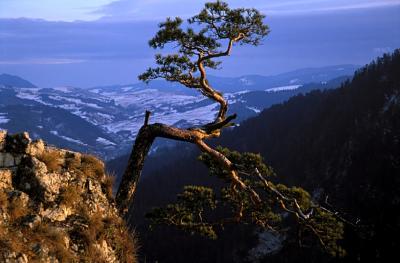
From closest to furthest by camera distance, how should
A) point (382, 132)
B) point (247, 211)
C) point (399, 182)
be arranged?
point (247, 211), point (399, 182), point (382, 132)

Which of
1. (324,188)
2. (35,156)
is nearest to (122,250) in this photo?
(35,156)

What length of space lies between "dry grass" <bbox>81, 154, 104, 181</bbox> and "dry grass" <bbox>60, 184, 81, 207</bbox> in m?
1.31

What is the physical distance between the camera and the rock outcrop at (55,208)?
1452cm

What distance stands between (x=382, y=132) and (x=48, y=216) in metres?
195

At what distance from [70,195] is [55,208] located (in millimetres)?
799

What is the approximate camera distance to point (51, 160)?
17.6m

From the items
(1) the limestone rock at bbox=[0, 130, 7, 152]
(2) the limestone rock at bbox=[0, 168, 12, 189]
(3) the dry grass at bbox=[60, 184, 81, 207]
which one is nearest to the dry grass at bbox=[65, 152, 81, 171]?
(3) the dry grass at bbox=[60, 184, 81, 207]

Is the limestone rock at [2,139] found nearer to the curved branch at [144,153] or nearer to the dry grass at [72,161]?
the dry grass at [72,161]

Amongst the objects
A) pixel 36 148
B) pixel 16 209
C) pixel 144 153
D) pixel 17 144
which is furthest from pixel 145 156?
pixel 16 209

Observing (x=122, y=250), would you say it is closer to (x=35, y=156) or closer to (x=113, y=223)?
(x=113, y=223)

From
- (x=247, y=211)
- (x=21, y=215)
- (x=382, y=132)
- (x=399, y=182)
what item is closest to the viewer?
(x=21, y=215)

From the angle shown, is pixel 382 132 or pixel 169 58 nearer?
pixel 169 58

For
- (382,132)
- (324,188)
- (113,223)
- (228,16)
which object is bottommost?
(324,188)

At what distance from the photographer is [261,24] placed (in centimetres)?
2238
